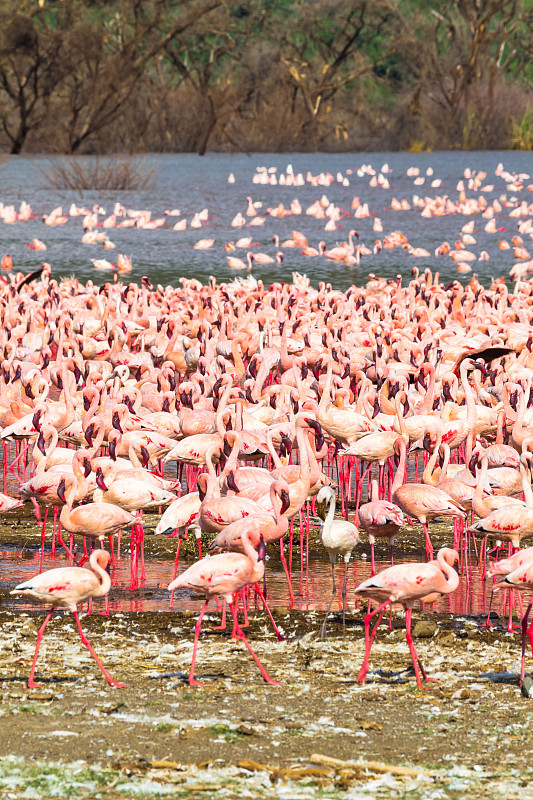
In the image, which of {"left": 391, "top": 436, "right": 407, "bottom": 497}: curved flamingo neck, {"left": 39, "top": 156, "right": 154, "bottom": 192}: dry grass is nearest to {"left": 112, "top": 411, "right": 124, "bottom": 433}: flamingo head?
{"left": 391, "top": 436, "right": 407, "bottom": 497}: curved flamingo neck

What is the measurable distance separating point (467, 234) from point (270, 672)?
2202 centimetres

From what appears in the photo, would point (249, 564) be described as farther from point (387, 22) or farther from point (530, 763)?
point (387, 22)

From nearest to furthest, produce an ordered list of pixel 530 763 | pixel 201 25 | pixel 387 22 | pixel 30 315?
pixel 530 763
pixel 30 315
pixel 201 25
pixel 387 22

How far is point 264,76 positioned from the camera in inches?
2163

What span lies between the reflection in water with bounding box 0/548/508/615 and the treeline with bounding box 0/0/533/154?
38.7m

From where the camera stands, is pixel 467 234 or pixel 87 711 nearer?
pixel 87 711

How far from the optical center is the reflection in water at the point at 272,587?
6.50 m

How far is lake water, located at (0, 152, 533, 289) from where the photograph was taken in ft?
74.1

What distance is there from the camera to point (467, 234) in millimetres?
26484

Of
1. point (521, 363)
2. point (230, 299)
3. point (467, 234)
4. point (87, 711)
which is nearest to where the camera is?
point (87, 711)

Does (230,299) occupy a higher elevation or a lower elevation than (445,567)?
higher

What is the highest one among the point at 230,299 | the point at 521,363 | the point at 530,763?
the point at 230,299

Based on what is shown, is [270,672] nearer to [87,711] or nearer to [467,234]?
[87,711]

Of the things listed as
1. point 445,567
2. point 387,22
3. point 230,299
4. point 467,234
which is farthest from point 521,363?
point 387,22
